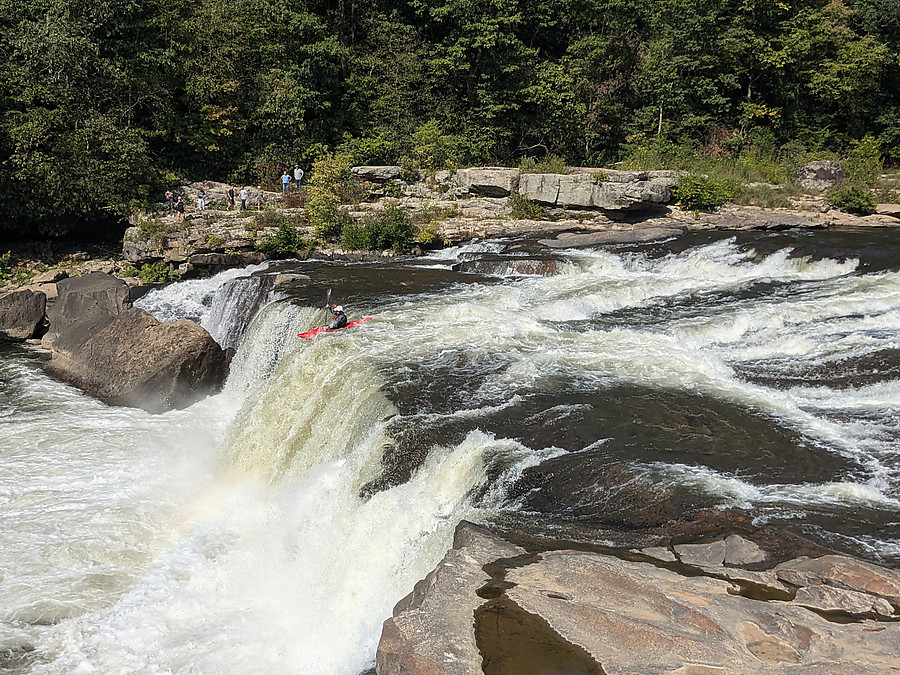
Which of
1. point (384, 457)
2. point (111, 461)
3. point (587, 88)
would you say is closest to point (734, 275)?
point (384, 457)

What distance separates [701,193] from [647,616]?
2149 centimetres

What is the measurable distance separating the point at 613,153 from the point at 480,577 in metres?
30.1

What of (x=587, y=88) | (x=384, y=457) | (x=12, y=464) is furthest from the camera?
(x=587, y=88)

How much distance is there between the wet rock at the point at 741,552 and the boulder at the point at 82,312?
14120 millimetres

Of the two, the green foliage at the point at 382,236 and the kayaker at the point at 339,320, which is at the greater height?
the green foliage at the point at 382,236

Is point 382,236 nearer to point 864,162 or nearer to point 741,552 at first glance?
point 741,552

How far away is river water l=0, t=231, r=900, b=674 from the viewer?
7691 mm

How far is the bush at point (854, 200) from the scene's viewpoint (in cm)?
2305

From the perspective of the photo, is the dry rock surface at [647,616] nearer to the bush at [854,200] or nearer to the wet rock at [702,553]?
the wet rock at [702,553]

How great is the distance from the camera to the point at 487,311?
46.6 feet

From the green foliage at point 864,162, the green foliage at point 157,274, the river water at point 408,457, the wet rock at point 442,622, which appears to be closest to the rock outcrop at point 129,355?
the river water at point 408,457

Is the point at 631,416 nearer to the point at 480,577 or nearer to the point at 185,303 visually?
the point at 480,577

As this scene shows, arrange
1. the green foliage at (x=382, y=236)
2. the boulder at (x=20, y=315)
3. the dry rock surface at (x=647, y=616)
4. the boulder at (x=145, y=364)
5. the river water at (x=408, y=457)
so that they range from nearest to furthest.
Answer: the dry rock surface at (x=647, y=616) < the river water at (x=408, y=457) < the boulder at (x=145, y=364) < the boulder at (x=20, y=315) < the green foliage at (x=382, y=236)

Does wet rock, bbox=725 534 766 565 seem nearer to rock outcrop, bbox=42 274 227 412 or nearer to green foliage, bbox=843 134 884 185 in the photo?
rock outcrop, bbox=42 274 227 412
